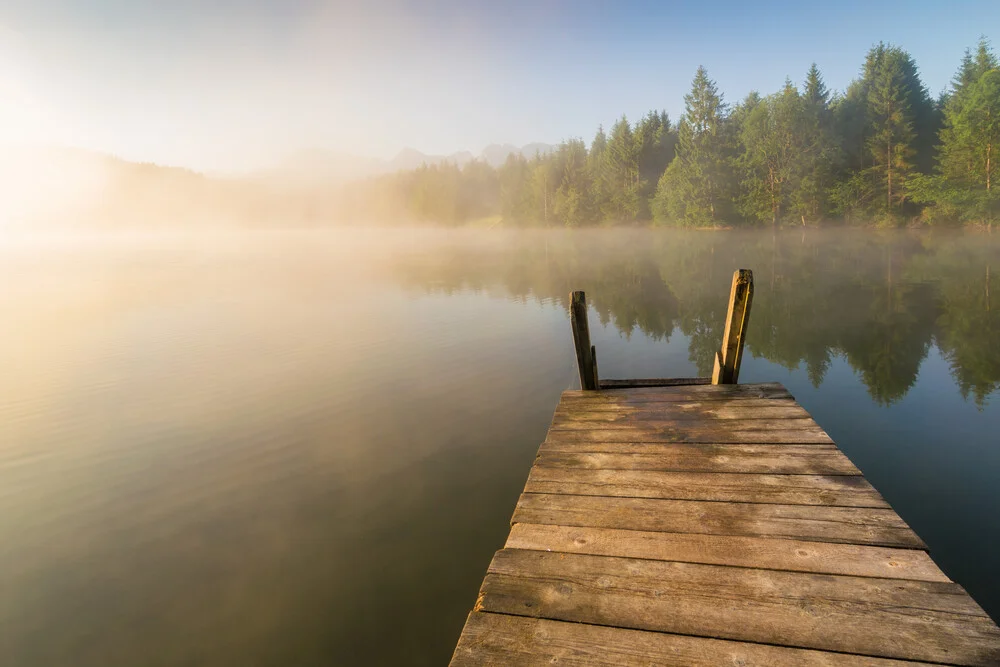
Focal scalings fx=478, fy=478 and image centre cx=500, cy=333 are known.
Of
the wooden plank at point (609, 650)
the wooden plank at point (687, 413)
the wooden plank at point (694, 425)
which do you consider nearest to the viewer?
the wooden plank at point (609, 650)

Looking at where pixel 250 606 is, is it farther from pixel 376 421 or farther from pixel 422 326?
pixel 422 326

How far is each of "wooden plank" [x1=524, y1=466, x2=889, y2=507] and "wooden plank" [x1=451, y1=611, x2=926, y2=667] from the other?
5.62 feet

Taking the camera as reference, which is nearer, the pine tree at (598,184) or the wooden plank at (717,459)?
the wooden plank at (717,459)

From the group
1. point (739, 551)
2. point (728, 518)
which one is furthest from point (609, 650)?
point (728, 518)

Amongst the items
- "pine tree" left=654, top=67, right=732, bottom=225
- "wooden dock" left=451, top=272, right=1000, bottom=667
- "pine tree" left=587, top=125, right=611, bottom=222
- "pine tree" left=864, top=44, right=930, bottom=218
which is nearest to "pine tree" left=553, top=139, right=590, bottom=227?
"pine tree" left=587, top=125, right=611, bottom=222

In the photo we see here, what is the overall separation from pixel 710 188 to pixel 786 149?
1073cm

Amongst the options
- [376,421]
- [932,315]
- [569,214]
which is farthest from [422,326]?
[569,214]

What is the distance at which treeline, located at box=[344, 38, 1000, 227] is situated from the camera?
51.6 m

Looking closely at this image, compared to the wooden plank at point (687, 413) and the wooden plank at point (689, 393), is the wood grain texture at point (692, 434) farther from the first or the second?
the wooden plank at point (689, 393)

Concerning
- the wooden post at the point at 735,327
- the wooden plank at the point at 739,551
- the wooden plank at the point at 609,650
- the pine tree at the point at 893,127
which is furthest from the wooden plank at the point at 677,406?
the pine tree at the point at 893,127

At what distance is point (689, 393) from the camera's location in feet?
24.8

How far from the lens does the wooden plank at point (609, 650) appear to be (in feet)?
8.66

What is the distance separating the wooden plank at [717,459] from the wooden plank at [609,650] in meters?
2.34

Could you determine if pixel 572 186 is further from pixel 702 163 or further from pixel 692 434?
pixel 692 434
